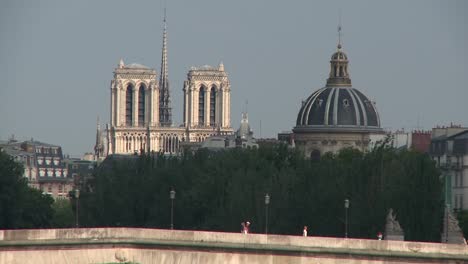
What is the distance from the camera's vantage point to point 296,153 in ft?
477

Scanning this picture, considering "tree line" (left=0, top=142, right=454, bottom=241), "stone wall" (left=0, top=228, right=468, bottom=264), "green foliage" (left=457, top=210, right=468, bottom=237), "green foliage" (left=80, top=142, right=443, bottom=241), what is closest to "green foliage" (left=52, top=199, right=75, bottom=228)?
"tree line" (left=0, top=142, right=454, bottom=241)

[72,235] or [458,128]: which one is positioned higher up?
[458,128]

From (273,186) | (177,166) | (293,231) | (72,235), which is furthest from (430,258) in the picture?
(177,166)

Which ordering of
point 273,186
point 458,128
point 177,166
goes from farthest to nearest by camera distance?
point 458,128 < point 177,166 < point 273,186

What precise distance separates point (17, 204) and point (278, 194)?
Answer: 15.3 m

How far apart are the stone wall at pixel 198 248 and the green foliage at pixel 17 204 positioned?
36541mm

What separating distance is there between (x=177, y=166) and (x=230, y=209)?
24.2 meters

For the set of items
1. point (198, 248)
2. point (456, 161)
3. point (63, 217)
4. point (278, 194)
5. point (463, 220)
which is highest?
point (456, 161)

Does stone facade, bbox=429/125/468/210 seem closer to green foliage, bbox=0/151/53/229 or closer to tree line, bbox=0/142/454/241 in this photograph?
tree line, bbox=0/142/454/241

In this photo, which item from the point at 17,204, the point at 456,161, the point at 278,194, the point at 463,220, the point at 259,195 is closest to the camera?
the point at 278,194

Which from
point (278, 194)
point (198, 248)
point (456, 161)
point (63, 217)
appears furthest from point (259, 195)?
point (63, 217)

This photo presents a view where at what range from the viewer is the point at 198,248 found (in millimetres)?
84500

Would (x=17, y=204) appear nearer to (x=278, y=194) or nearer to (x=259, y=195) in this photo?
(x=259, y=195)

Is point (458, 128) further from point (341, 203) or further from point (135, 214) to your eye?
point (341, 203)
